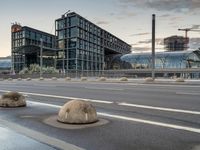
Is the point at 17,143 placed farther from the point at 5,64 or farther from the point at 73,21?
the point at 5,64

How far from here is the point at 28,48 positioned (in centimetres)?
8306

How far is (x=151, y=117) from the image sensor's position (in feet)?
31.5

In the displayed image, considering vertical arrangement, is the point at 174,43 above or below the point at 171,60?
above

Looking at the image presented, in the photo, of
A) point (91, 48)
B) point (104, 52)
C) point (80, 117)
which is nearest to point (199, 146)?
point (80, 117)

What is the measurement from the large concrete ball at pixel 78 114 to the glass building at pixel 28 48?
76.0 metres

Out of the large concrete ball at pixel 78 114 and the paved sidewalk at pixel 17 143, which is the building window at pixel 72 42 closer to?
the large concrete ball at pixel 78 114

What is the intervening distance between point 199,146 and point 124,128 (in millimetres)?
2142

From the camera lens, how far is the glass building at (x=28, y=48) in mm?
87050

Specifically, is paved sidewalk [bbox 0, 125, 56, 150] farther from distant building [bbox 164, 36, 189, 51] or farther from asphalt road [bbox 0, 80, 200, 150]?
distant building [bbox 164, 36, 189, 51]

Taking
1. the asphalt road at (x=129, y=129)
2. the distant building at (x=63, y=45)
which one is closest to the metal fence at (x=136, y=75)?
the distant building at (x=63, y=45)

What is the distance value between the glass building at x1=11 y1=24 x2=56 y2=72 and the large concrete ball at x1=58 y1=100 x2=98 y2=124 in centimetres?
7604

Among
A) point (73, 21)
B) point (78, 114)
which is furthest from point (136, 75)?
point (78, 114)

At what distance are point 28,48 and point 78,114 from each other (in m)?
76.7

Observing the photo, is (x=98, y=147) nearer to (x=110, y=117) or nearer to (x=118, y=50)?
(x=110, y=117)
